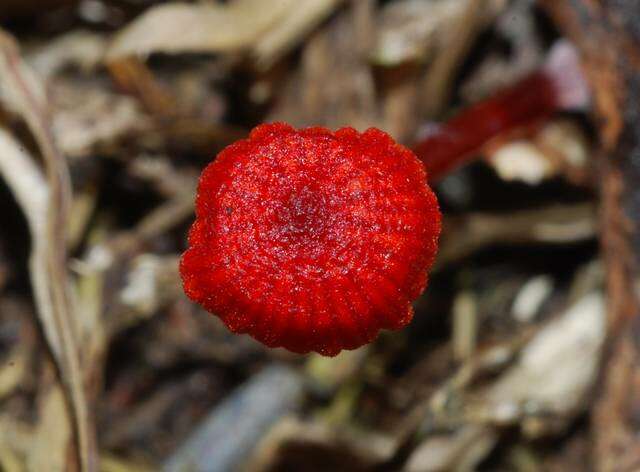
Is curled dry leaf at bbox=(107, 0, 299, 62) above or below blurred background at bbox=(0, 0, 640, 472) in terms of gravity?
above

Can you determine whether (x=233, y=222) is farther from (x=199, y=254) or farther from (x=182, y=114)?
(x=182, y=114)

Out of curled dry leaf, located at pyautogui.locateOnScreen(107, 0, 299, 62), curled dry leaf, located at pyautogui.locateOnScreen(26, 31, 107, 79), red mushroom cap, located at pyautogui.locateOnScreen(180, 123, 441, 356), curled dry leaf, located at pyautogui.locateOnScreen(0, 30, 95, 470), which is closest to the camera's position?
red mushroom cap, located at pyautogui.locateOnScreen(180, 123, 441, 356)

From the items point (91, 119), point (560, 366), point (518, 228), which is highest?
point (91, 119)

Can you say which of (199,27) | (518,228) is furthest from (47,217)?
(518,228)

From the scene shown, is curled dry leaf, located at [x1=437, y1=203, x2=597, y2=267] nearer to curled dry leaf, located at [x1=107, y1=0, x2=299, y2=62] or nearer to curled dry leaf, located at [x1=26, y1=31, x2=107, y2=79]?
curled dry leaf, located at [x1=107, y1=0, x2=299, y2=62]

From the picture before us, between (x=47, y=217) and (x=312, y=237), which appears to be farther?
(x=47, y=217)

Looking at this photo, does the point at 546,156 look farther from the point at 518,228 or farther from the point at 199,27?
the point at 199,27

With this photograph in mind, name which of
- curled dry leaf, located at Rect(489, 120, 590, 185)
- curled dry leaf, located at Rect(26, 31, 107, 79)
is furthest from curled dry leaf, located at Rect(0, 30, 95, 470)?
curled dry leaf, located at Rect(489, 120, 590, 185)
